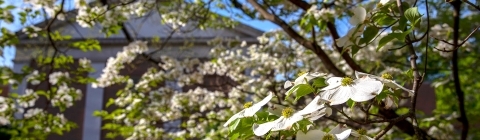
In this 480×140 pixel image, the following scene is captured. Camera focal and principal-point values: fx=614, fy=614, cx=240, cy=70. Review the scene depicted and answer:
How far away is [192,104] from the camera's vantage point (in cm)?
404

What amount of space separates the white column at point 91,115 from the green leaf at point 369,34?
685 cm

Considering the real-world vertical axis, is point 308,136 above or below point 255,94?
below

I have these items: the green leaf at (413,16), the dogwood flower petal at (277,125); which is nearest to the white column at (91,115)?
the green leaf at (413,16)

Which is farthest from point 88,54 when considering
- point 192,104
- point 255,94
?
point 255,94

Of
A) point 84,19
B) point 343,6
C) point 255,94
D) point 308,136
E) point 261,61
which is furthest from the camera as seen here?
point 261,61

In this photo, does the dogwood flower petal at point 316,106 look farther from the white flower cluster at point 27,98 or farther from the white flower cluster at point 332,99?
the white flower cluster at point 27,98

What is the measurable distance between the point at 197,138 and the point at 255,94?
58cm

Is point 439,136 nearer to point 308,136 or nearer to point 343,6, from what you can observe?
point 343,6

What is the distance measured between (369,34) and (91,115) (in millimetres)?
7329

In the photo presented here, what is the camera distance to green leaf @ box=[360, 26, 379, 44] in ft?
4.10

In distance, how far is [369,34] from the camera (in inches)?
49.3

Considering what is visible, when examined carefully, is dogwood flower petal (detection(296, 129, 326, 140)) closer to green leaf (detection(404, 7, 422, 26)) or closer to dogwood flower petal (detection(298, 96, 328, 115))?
dogwood flower petal (detection(298, 96, 328, 115))

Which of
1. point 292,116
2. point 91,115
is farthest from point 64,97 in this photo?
point 91,115

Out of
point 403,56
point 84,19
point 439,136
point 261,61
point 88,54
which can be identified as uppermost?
point 88,54
